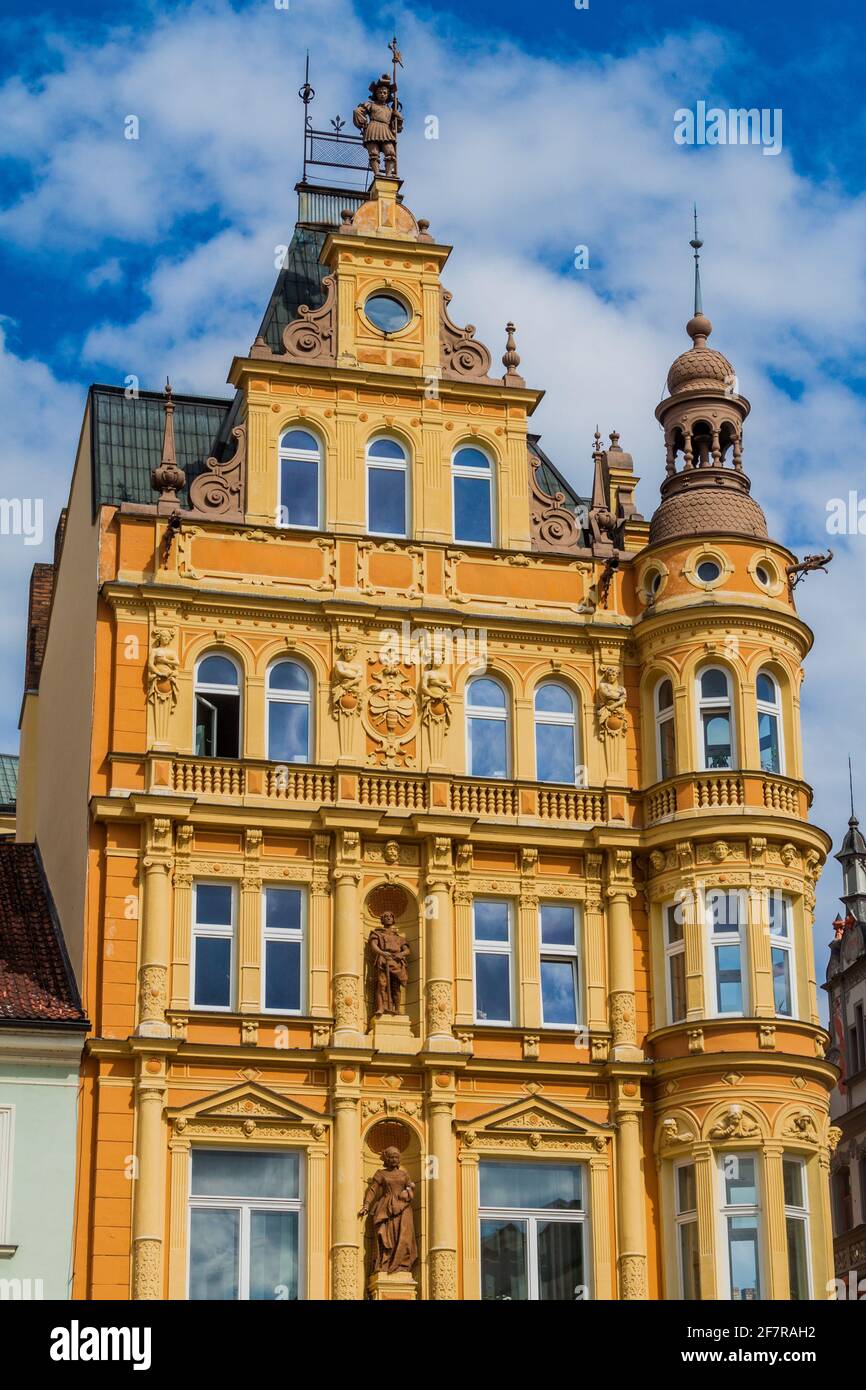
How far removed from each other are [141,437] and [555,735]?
880cm

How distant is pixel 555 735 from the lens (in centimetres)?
4069

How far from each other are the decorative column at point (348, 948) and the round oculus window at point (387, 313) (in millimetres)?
8912

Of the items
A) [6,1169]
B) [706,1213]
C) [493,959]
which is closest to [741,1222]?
[706,1213]

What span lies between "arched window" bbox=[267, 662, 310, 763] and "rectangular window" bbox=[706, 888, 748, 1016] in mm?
6736

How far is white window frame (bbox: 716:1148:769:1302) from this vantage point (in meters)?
37.0

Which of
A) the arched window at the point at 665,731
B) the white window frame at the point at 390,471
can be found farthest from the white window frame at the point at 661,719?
the white window frame at the point at 390,471

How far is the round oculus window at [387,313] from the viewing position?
42.1 m

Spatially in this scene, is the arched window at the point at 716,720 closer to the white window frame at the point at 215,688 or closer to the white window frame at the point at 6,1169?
the white window frame at the point at 215,688

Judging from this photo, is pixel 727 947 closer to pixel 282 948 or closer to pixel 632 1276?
pixel 632 1276

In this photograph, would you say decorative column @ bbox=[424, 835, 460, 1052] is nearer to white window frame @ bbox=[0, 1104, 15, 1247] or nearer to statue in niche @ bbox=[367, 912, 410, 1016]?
statue in niche @ bbox=[367, 912, 410, 1016]

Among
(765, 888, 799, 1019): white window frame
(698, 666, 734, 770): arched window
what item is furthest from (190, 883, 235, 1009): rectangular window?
(765, 888, 799, 1019): white window frame

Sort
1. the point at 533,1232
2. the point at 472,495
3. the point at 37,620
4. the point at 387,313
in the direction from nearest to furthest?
the point at 533,1232
the point at 472,495
the point at 387,313
the point at 37,620

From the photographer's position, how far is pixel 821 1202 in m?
38.2
